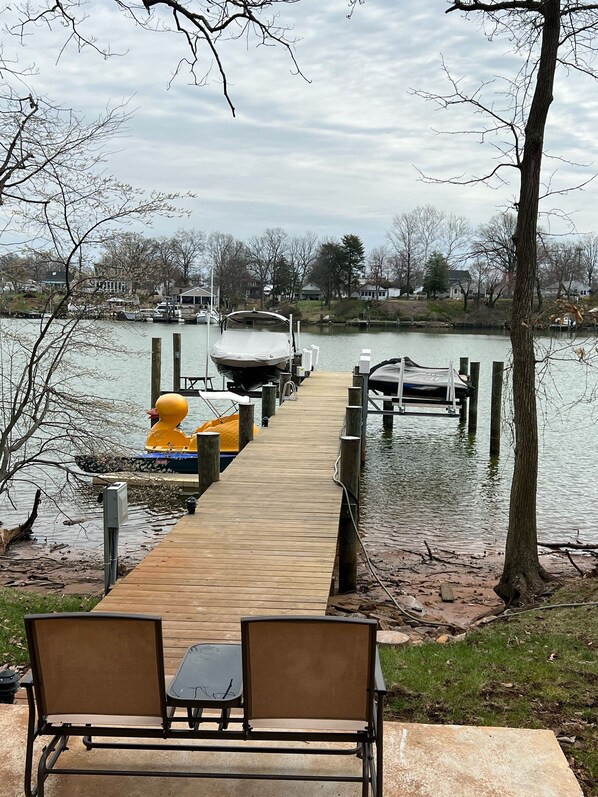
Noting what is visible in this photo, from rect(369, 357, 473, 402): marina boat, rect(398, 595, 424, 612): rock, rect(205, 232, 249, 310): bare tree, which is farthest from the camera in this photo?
rect(205, 232, 249, 310): bare tree

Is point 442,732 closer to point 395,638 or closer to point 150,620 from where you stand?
point 150,620

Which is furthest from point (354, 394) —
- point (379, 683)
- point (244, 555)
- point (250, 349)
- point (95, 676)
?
point (250, 349)

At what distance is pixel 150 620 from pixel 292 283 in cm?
10622

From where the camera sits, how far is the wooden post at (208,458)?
28.6ft

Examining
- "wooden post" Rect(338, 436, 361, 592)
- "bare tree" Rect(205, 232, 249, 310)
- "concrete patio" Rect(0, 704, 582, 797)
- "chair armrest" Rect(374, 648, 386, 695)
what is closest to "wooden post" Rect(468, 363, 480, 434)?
"wooden post" Rect(338, 436, 361, 592)

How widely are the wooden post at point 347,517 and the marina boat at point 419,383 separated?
473 inches

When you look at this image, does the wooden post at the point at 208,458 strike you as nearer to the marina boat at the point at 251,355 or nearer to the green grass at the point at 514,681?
the green grass at the point at 514,681

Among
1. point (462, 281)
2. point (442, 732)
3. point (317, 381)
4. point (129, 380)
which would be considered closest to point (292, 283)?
point (462, 281)

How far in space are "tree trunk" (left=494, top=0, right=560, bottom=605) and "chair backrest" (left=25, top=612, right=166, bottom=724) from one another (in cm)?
→ 547

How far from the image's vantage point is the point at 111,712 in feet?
9.96

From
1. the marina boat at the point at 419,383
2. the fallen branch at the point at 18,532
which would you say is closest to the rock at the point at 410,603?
the fallen branch at the point at 18,532

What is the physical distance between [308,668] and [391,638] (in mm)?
3599

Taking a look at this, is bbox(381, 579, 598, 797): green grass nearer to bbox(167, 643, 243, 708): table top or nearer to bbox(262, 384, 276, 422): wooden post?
bbox(167, 643, 243, 708): table top

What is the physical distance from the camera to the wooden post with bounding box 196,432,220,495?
8.70m
